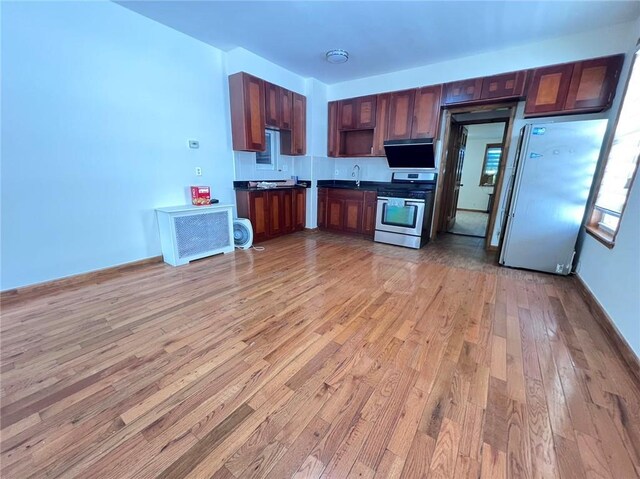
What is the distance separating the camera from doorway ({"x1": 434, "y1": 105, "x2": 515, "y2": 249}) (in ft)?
12.9

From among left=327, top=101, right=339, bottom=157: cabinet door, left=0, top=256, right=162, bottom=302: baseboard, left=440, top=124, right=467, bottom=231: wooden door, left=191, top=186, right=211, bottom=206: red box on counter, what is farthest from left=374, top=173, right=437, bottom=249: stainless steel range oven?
left=0, top=256, right=162, bottom=302: baseboard

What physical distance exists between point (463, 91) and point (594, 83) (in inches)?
52.5

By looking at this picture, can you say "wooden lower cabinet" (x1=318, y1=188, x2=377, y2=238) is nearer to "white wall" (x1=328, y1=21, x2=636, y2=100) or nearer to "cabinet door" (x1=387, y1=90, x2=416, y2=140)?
"cabinet door" (x1=387, y1=90, x2=416, y2=140)

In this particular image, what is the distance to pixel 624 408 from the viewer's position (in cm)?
131

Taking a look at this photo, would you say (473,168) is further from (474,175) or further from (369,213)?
(369,213)

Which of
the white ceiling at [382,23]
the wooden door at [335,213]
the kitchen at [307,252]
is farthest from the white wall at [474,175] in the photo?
the wooden door at [335,213]

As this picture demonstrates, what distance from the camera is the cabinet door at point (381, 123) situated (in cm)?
429

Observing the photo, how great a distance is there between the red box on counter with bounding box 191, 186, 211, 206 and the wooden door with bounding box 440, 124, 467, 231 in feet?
12.8

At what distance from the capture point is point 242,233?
3.90 meters

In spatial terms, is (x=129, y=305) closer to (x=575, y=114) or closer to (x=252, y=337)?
(x=252, y=337)

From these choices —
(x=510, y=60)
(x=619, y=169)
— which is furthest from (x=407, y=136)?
(x=619, y=169)

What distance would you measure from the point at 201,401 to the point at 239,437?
1.01ft

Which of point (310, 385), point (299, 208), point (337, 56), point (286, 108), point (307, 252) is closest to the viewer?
point (310, 385)

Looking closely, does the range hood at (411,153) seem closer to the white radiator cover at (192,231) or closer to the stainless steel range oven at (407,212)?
the stainless steel range oven at (407,212)
